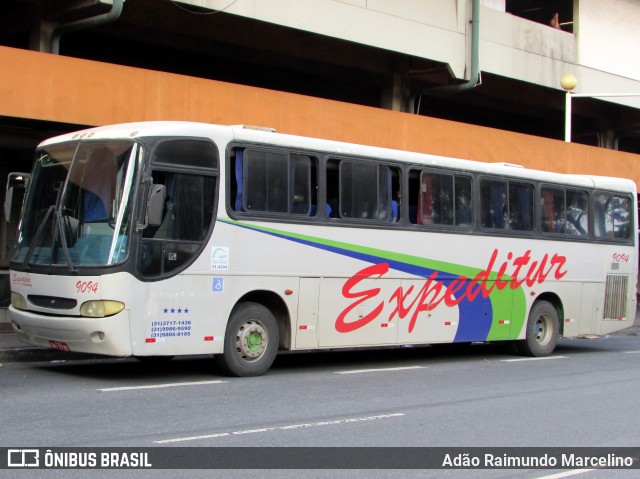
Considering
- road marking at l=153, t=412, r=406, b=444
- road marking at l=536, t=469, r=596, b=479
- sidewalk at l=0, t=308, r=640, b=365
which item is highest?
sidewalk at l=0, t=308, r=640, b=365

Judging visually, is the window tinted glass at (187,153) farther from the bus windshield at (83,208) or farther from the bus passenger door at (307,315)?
the bus passenger door at (307,315)

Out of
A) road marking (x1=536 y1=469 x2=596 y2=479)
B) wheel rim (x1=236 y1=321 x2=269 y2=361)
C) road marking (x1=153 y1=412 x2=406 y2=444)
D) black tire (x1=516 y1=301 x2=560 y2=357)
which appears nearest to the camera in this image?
road marking (x1=536 y1=469 x2=596 y2=479)

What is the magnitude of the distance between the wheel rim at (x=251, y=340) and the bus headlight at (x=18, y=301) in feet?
9.37

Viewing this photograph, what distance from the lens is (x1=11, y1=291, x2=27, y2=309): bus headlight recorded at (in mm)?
11682

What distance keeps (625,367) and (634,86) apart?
17.6 metres

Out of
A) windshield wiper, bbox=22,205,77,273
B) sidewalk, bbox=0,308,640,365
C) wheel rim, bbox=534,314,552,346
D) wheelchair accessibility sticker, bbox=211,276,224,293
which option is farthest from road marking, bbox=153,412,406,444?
wheel rim, bbox=534,314,552,346

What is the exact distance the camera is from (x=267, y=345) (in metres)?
12.4

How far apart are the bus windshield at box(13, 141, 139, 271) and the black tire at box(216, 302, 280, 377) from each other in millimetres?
1992

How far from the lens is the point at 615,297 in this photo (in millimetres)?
18125

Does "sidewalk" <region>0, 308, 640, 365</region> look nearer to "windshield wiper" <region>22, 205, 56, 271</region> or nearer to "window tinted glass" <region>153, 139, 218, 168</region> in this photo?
"windshield wiper" <region>22, 205, 56, 271</region>

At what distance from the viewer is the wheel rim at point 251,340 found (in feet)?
39.6

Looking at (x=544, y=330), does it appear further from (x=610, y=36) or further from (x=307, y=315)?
(x=610, y=36)

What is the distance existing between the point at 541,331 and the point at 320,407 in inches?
329

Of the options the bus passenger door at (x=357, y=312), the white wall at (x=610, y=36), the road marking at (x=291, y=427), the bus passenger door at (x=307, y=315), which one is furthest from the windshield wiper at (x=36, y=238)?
the white wall at (x=610, y=36)
